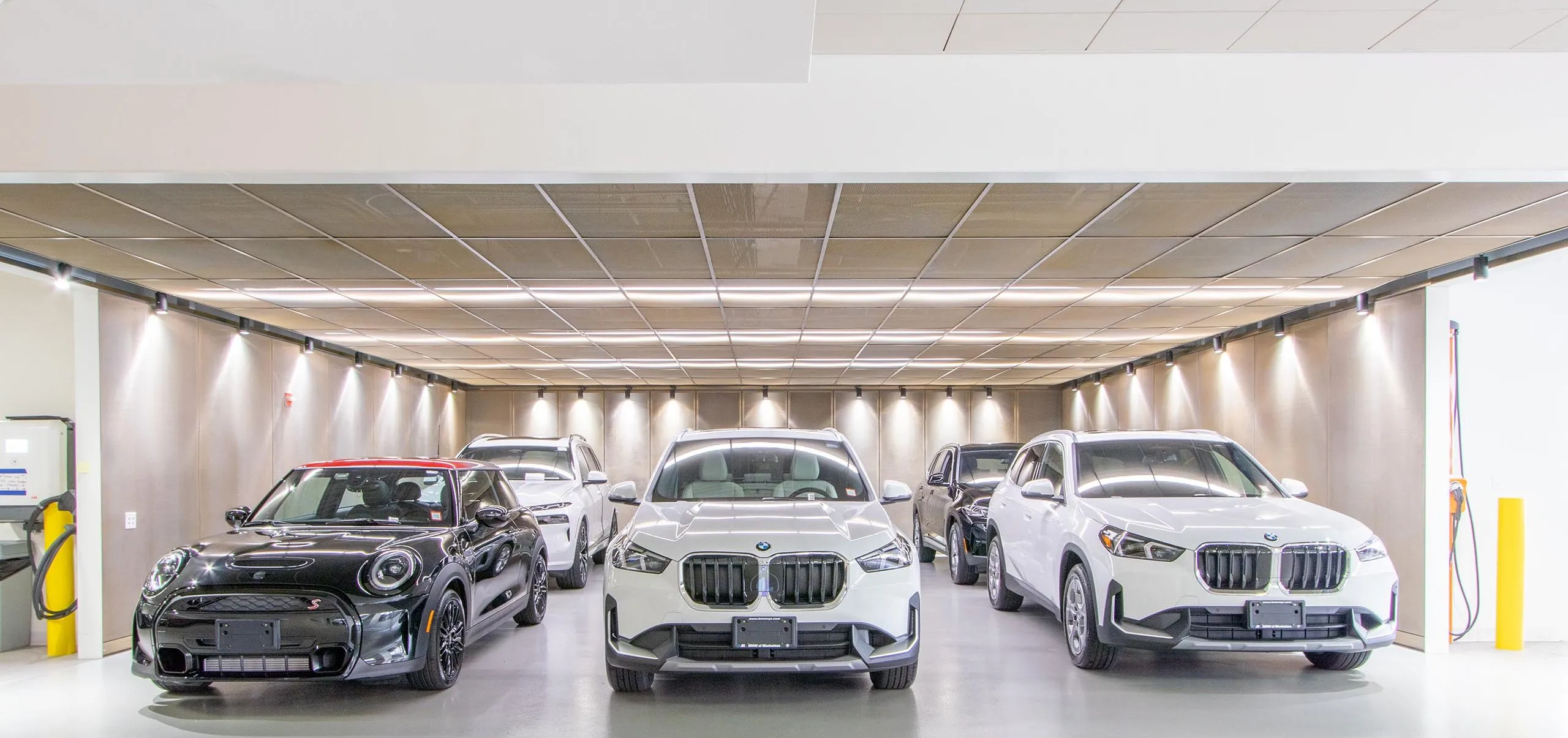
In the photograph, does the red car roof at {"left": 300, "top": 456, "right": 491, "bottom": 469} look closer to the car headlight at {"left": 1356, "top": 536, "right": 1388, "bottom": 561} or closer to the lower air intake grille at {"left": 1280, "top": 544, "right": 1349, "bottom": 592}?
the lower air intake grille at {"left": 1280, "top": 544, "right": 1349, "bottom": 592}

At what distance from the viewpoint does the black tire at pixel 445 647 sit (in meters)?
5.47

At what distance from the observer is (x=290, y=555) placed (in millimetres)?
5207

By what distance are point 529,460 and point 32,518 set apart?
14.6 feet

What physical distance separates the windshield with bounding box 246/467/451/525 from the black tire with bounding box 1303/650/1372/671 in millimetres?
5708

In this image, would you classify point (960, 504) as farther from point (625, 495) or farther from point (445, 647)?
point (445, 647)

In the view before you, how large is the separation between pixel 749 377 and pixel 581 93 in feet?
41.8

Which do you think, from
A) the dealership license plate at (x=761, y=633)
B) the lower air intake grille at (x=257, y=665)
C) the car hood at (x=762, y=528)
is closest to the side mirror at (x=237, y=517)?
the lower air intake grille at (x=257, y=665)

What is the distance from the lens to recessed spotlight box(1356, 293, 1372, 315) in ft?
27.1

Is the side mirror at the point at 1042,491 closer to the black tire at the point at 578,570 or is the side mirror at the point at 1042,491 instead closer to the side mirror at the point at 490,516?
the side mirror at the point at 490,516

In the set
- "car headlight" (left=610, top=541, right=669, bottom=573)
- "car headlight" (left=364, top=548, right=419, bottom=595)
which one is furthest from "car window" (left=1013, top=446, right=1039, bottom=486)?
"car headlight" (left=364, top=548, right=419, bottom=595)

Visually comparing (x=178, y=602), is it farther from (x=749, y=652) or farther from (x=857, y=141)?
(x=857, y=141)

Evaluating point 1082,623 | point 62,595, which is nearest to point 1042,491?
point 1082,623

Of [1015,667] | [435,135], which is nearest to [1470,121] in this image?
[1015,667]

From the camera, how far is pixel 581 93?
16.0 feet
